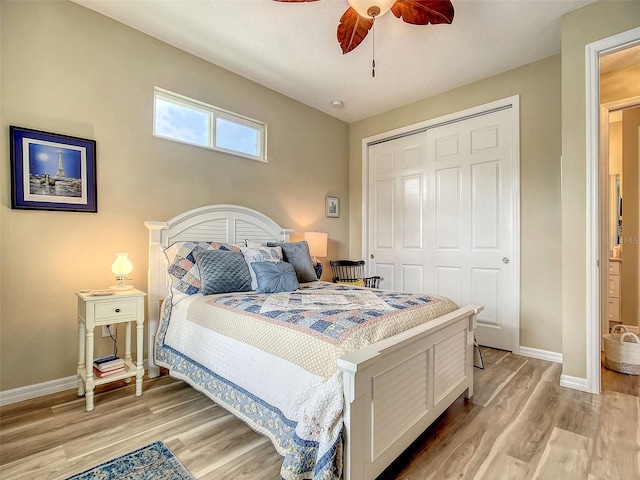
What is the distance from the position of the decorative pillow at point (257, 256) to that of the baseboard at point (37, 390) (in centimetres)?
147

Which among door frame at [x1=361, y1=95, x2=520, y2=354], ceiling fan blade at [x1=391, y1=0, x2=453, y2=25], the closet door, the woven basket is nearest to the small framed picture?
the closet door

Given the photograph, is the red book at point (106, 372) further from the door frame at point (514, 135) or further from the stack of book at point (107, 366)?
the door frame at point (514, 135)

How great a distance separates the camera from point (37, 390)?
223 cm

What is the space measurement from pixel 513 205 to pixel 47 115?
158 inches

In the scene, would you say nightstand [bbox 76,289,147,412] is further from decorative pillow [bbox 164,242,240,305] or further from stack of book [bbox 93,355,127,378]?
Answer: decorative pillow [bbox 164,242,240,305]

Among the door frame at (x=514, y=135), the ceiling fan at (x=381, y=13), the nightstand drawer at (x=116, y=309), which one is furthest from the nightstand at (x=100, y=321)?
the door frame at (x=514, y=135)


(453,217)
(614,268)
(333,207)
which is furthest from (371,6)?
Answer: (614,268)

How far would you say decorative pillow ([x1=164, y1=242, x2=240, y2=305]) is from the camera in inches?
95.7

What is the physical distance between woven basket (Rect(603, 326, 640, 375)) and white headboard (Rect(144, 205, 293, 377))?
10.3ft

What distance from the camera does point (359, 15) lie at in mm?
2291

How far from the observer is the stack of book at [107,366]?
2.16 metres

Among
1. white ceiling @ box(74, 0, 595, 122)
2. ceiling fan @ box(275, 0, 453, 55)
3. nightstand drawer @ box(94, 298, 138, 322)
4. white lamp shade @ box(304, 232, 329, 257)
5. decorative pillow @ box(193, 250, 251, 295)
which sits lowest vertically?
nightstand drawer @ box(94, 298, 138, 322)

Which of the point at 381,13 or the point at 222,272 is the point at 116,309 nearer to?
the point at 222,272

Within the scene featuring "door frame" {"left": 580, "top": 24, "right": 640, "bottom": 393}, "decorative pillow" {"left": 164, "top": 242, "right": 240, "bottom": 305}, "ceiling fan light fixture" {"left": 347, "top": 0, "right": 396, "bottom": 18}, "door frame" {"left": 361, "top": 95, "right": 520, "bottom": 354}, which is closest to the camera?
"ceiling fan light fixture" {"left": 347, "top": 0, "right": 396, "bottom": 18}
